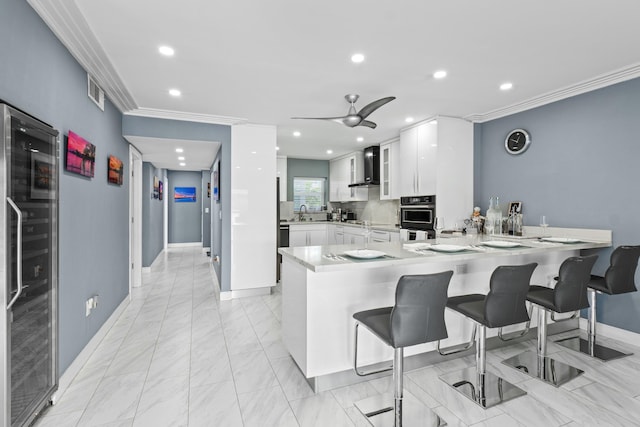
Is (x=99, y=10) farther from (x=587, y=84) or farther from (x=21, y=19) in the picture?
(x=587, y=84)

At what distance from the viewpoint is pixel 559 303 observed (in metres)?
2.30

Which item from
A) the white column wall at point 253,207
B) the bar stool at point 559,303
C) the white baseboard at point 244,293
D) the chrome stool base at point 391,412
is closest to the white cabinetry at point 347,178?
the white column wall at point 253,207

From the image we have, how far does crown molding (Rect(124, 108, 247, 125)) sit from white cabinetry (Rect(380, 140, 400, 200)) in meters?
2.68

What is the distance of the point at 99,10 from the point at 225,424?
2751 millimetres

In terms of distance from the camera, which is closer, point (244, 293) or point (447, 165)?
point (447, 165)

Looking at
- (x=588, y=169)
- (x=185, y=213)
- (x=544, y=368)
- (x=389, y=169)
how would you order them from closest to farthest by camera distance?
(x=544, y=368)
(x=588, y=169)
(x=389, y=169)
(x=185, y=213)

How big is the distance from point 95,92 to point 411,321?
11.3 feet

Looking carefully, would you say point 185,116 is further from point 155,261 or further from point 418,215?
point 155,261

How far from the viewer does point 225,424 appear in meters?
1.92

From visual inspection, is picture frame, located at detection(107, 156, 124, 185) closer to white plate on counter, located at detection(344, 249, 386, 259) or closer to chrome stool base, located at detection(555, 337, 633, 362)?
white plate on counter, located at detection(344, 249, 386, 259)

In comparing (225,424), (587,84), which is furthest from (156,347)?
(587,84)

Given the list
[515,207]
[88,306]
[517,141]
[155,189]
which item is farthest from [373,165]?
[155,189]

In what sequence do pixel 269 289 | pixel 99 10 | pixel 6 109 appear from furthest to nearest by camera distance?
1. pixel 269 289
2. pixel 99 10
3. pixel 6 109

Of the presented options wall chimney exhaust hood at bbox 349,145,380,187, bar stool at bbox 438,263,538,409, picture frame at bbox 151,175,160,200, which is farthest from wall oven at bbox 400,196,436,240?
picture frame at bbox 151,175,160,200
